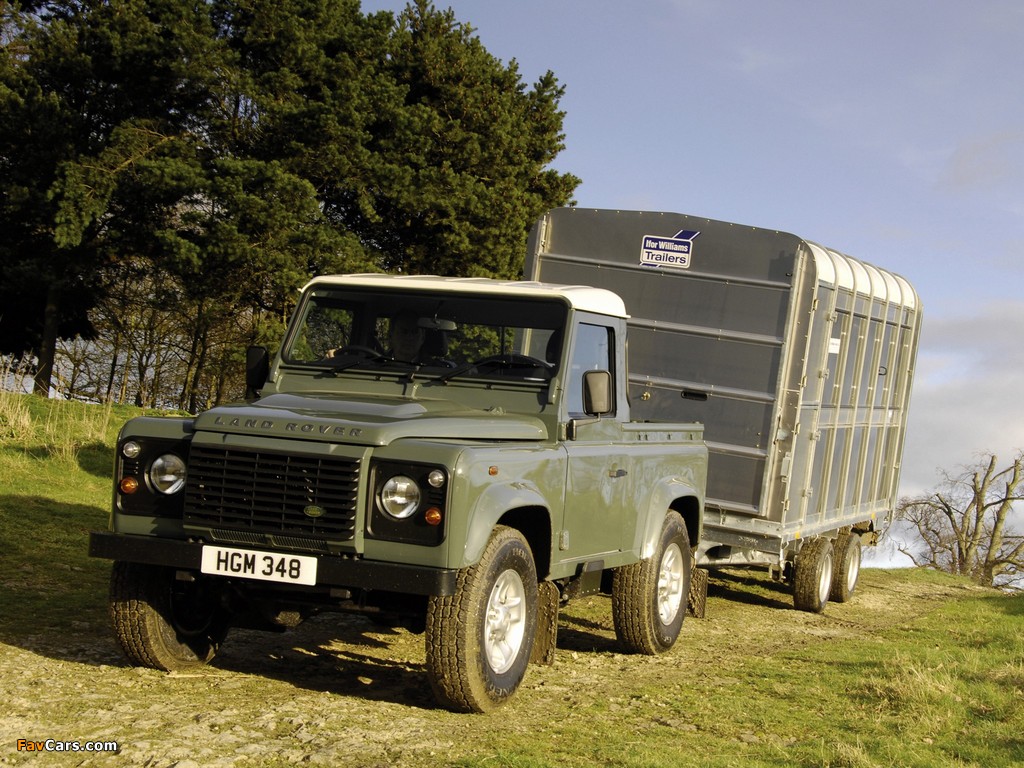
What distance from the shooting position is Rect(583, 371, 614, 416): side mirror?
6.99 metres

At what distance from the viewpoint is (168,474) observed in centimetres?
618

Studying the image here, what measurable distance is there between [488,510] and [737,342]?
17.1 ft

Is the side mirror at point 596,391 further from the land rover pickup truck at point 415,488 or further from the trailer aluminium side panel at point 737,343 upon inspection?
the trailer aluminium side panel at point 737,343

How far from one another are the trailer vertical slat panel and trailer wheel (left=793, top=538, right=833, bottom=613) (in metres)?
0.17

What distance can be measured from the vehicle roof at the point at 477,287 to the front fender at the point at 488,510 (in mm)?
1428

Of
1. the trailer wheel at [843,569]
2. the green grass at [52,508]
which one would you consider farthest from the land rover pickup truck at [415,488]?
the trailer wheel at [843,569]

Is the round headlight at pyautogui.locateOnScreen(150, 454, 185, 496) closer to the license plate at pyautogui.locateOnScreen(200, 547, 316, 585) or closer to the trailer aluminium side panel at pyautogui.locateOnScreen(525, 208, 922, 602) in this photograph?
the license plate at pyautogui.locateOnScreen(200, 547, 316, 585)

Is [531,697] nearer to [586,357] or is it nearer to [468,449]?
[468,449]

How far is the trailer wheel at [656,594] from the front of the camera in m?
8.14

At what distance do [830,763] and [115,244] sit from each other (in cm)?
2762

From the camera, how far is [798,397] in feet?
34.4

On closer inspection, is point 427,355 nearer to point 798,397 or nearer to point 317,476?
point 317,476

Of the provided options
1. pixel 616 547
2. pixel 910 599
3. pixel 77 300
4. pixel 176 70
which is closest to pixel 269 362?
pixel 616 547

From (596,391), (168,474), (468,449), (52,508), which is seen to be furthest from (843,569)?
(168,474)
